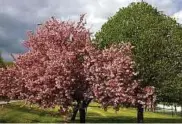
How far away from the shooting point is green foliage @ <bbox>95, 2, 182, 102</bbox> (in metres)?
57.2

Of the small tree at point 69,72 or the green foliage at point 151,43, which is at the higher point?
the green foliage at point 151,43

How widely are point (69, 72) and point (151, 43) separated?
2051 cm

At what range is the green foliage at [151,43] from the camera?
57188 millimetres

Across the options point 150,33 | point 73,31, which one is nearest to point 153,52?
point 150,33

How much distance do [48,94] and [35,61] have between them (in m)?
3.70

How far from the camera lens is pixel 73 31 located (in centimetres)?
4341

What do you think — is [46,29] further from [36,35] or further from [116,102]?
[116,102]

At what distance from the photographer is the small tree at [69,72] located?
40250 mm

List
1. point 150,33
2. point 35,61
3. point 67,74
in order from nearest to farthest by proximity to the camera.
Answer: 1. point 67,74
2. point 35,61
3. point 150,33

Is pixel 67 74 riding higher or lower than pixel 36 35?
lower

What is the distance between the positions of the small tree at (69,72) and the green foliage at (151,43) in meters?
12.7

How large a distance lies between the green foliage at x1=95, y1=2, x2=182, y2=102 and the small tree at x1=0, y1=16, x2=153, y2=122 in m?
12.7

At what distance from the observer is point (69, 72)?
131 feet

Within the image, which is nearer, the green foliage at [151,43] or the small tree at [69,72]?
the small tree at [69,72]
